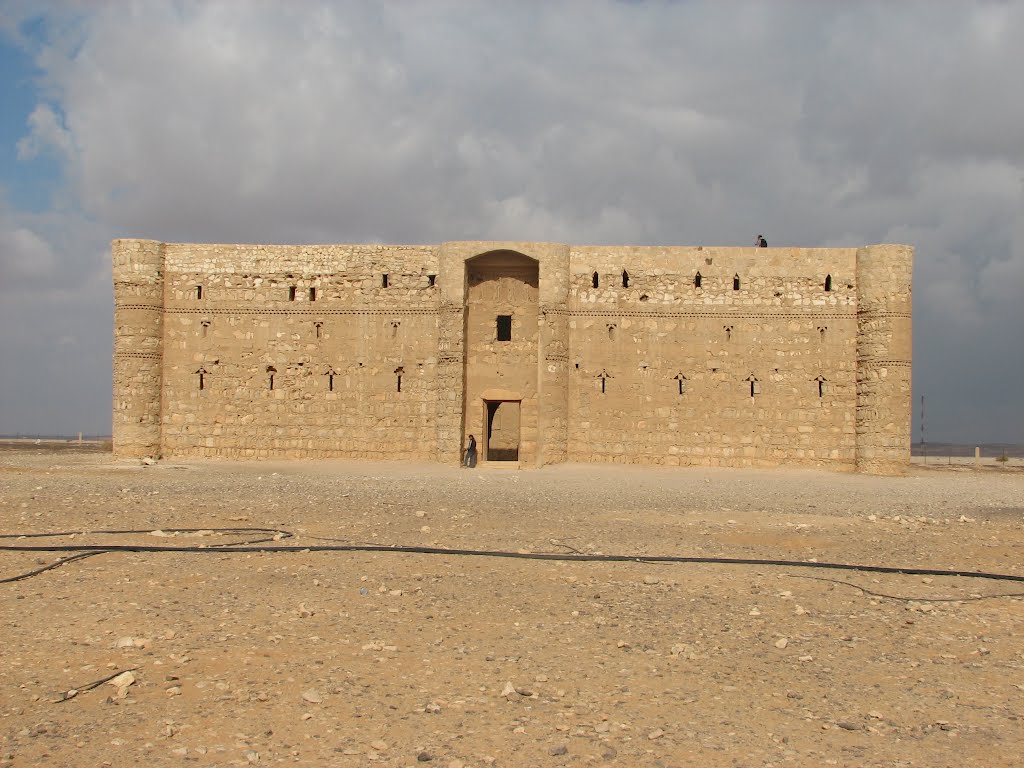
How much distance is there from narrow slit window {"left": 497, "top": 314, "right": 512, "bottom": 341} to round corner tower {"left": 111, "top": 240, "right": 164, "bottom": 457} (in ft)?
29.9

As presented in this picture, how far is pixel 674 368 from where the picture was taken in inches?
872

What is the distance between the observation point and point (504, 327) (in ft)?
76.4

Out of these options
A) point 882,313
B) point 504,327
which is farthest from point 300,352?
point 882,313

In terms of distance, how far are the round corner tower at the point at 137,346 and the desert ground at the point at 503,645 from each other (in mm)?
11132

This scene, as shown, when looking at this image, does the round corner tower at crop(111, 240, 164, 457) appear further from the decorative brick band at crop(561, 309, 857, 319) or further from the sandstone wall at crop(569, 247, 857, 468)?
the sandstone wall at crop(569, 247, 857, 468)

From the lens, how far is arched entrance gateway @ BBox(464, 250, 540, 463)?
74.9 feet

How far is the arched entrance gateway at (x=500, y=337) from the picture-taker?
22828mm

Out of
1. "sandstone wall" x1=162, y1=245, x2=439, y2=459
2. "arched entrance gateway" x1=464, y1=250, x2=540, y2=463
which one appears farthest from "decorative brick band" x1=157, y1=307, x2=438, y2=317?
"arched entrance gateway" x1=464, y1=250, x2=540, y2=463

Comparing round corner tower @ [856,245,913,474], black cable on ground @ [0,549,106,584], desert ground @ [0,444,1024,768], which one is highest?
round corner tower @ [856,245,913,474]

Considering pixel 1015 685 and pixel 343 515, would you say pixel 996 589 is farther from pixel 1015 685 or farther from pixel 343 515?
pixel 343 515

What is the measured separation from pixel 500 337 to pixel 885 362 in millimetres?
9899

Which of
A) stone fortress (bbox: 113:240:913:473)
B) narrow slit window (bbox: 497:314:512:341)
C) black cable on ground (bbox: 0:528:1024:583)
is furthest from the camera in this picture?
narrow slit window (bbox: 497:314:512:341)

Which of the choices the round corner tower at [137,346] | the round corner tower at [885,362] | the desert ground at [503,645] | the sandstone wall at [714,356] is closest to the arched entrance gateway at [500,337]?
the sandstone wall at [714,356]

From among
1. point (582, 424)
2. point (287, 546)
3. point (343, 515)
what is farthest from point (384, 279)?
point (287, 546)
